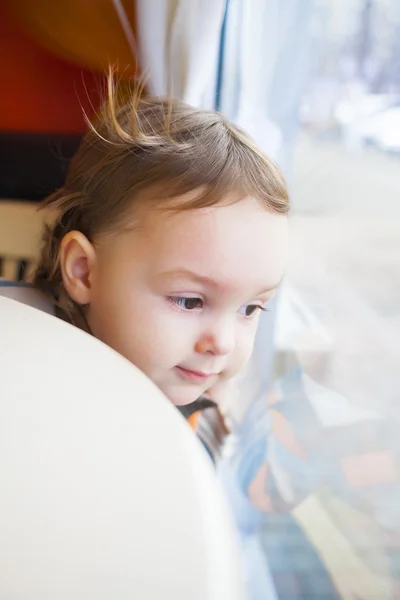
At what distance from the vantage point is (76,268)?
85 cm

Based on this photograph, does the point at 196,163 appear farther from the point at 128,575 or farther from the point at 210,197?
the point at 128,575

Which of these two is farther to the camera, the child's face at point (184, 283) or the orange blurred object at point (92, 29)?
the orange blurred object at point (92, 29)

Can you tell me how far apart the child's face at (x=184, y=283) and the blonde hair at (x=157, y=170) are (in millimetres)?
25

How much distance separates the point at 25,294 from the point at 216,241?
27cm

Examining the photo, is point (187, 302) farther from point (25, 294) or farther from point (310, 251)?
point (310, 251)

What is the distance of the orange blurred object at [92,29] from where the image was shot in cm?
143

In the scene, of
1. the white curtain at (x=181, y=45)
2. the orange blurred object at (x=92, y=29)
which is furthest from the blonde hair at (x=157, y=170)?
the orange blurred object at (x=92, y=29)

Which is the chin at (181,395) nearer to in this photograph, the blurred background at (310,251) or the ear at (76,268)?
the ear at (76,268)

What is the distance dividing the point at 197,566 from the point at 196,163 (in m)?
0.52

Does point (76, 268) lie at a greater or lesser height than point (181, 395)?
greater

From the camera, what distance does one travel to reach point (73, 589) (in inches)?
14.4

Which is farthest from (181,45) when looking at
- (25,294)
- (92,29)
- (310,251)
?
(25,294)

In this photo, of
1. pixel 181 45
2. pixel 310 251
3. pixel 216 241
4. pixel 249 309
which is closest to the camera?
pixel 216 241

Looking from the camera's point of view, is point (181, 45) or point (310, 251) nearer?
point (181, 45)
